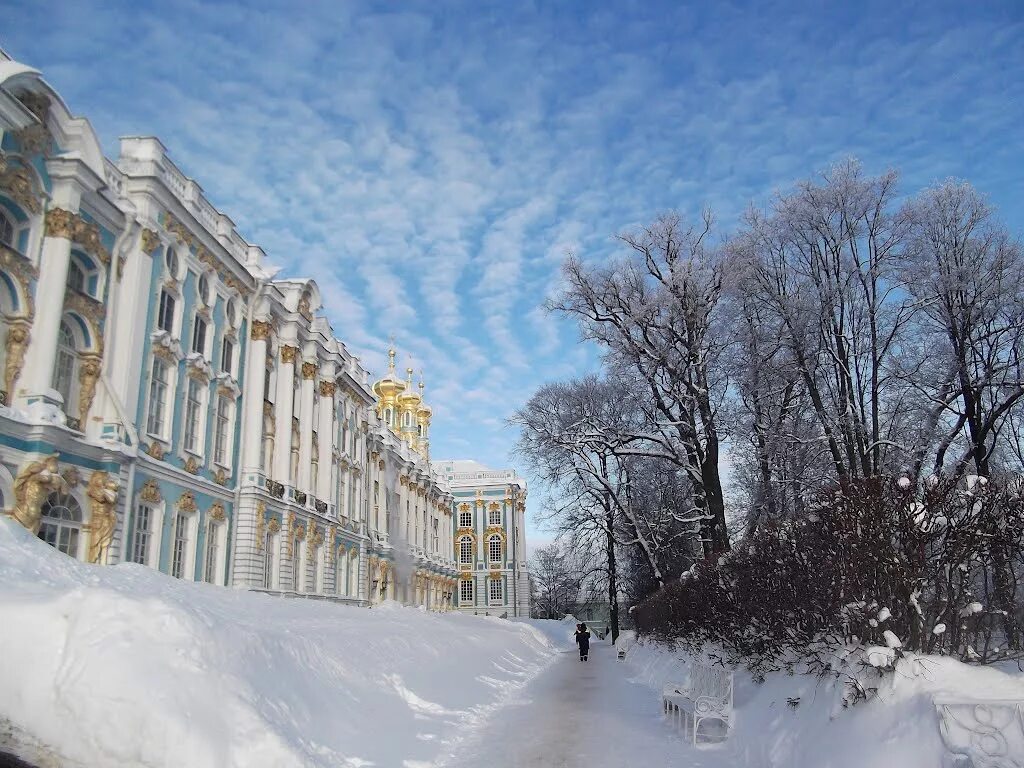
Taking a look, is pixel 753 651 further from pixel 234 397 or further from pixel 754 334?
pixel 234 397

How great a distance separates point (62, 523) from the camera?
54.3 ft

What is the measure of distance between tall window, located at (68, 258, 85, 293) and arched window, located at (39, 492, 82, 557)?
4597mm

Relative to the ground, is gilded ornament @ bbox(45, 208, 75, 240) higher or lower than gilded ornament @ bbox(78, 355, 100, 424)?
higher

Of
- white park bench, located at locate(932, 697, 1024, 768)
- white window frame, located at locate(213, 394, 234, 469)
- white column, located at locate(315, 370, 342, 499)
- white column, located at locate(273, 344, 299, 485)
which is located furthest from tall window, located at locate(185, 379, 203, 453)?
white park bench, located at locate(932, 697, 1024, 768)

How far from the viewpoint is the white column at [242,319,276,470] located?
84.0 ft

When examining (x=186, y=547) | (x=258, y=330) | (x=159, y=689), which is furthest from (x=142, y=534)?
(x=159, y=689)

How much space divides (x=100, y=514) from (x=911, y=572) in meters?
16.2

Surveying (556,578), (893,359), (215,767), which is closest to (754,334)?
(893,359)

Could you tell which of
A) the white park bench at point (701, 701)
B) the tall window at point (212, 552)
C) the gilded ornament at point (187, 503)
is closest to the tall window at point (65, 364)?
the gilded ornament at point (187, 503)

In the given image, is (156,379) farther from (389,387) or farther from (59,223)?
(389,387)

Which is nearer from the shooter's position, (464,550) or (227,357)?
(227,357)

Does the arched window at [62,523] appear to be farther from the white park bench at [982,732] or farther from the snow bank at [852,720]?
the white park bench at [982,732]

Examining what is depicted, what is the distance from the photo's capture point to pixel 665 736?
10.4m

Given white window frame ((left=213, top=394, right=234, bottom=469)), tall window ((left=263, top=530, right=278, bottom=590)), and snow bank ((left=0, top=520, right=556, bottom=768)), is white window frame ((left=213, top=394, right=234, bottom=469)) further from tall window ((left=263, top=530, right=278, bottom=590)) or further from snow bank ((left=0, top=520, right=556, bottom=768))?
snow bank ((left=0, top=520, right=556, bottom=768))
